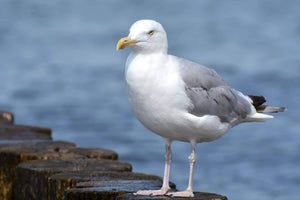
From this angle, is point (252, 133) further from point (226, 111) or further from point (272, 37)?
point (272, 37)

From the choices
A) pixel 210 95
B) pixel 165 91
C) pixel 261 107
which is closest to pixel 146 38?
pixel 165 91

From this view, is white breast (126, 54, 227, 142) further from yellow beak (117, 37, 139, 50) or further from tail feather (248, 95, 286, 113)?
tail feather (248, 95, 286, 113)

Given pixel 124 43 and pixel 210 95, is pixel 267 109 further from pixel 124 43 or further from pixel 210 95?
pixel 124 43

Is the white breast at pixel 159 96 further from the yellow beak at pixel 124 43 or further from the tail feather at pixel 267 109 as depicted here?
the tail feather at pixel 267 109

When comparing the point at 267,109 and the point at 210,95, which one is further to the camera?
the point at 267,109

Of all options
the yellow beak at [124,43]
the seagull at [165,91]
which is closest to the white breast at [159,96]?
the seagull at [165,91]

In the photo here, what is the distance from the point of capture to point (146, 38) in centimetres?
572

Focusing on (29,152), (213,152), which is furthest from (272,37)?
(29,152)

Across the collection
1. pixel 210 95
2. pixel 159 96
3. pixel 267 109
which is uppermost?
pixel 267 109

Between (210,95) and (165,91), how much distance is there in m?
0.60

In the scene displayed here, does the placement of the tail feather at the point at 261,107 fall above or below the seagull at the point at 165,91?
above

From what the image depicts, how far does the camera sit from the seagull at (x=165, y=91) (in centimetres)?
565

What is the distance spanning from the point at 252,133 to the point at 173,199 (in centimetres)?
1050

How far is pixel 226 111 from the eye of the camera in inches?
246
